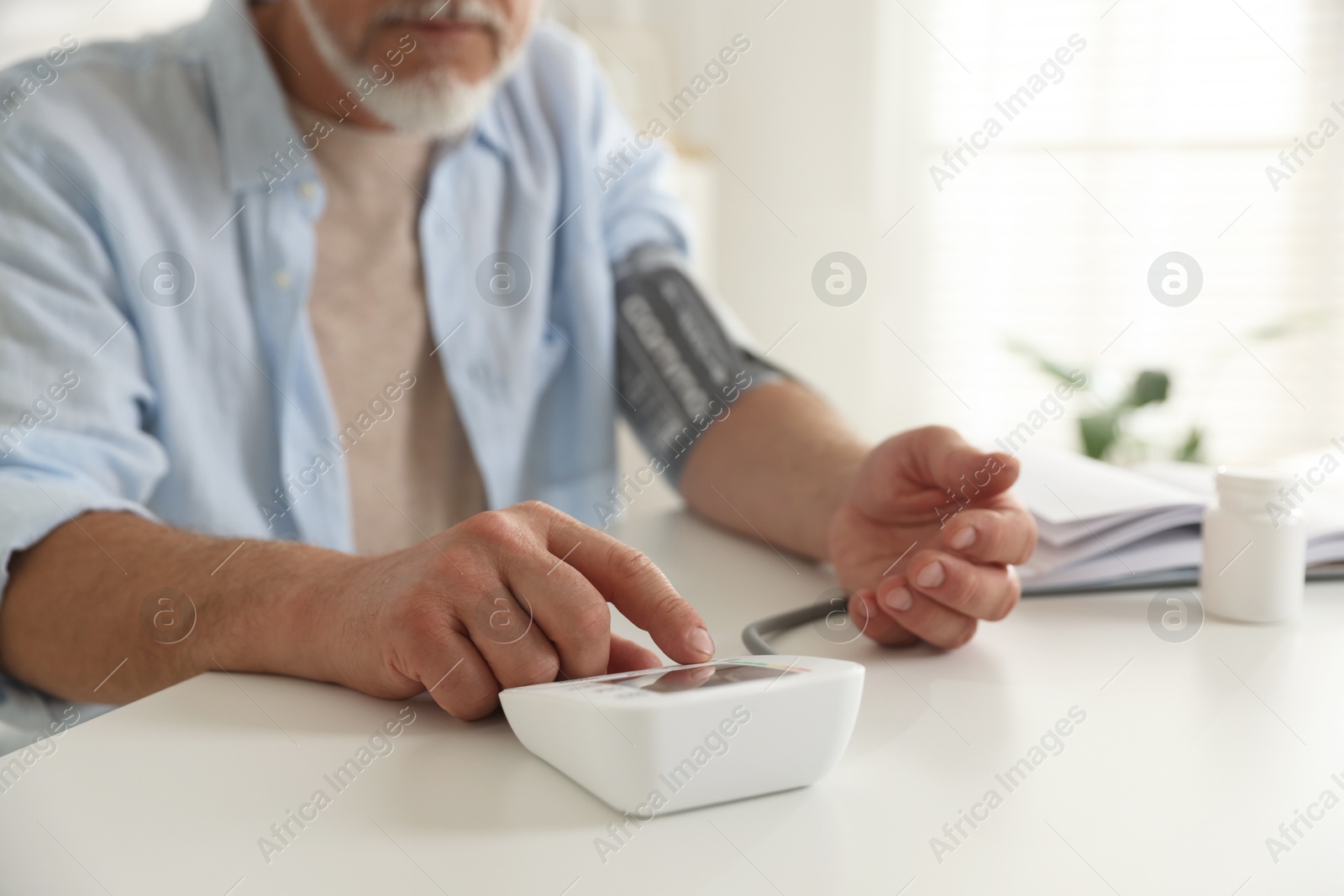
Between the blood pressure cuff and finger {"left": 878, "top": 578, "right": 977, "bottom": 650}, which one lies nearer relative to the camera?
finger {"left": 878, "top": 578, "right": 977, "bottom": 650}

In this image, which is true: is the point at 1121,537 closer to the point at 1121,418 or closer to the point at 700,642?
the point at 700,642

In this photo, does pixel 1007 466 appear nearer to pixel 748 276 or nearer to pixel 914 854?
pixel 914 854

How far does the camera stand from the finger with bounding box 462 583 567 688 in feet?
1.56

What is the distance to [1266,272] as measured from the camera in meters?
2.44

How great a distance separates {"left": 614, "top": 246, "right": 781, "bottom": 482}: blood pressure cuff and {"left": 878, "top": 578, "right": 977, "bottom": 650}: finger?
18.2 inches

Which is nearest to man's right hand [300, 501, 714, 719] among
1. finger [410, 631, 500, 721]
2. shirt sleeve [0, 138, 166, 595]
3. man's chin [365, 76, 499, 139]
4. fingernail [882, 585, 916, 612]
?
finger [410, 631, 500, 721]

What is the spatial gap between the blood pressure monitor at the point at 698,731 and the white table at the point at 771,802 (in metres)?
0.01

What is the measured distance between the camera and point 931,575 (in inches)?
22.6

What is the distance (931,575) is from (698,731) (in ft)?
0.74

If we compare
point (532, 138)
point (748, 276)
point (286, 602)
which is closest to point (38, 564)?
point (286, 602)

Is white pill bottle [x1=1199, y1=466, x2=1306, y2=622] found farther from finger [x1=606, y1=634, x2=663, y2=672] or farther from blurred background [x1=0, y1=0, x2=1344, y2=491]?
blurred background [x1=0, y1=0, x2=1344, y2=491]

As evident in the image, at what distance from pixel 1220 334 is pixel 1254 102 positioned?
52 cm

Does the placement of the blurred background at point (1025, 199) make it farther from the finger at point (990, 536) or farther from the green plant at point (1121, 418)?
the finger at point (990, 536)

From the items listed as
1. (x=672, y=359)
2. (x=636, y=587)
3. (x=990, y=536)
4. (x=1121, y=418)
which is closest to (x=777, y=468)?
(x=672, y=359)
